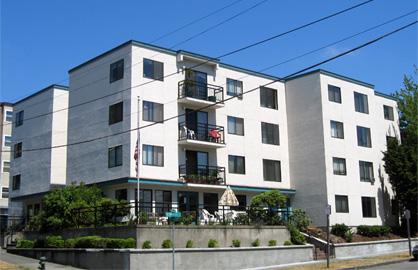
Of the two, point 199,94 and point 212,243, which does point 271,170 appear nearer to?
point 199,94

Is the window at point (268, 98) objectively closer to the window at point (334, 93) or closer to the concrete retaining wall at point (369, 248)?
the window at point (334, 93)

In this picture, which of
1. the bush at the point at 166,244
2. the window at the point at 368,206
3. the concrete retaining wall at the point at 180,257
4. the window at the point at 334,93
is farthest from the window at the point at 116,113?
the window at the point at 368,206

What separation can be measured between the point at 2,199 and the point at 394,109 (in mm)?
42272

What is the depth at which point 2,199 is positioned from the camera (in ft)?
183

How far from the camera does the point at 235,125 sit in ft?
119

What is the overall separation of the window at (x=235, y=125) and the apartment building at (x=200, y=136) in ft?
0.24

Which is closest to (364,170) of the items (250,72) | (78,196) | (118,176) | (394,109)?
(394,109)

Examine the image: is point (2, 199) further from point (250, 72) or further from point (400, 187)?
point (400, 187)

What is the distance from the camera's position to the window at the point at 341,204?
36.5 metres

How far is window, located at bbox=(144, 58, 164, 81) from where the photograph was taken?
1259 inches

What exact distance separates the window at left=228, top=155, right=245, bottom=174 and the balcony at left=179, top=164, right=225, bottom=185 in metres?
1.05

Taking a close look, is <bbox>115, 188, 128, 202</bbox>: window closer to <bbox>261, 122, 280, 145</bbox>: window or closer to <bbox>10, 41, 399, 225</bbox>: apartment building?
<bbox>10, 41, 399, 225</bbox>: apartment building

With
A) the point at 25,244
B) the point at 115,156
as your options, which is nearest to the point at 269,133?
the point at 115,156

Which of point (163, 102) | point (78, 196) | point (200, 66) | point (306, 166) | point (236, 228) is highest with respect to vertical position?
point (200, 66)
